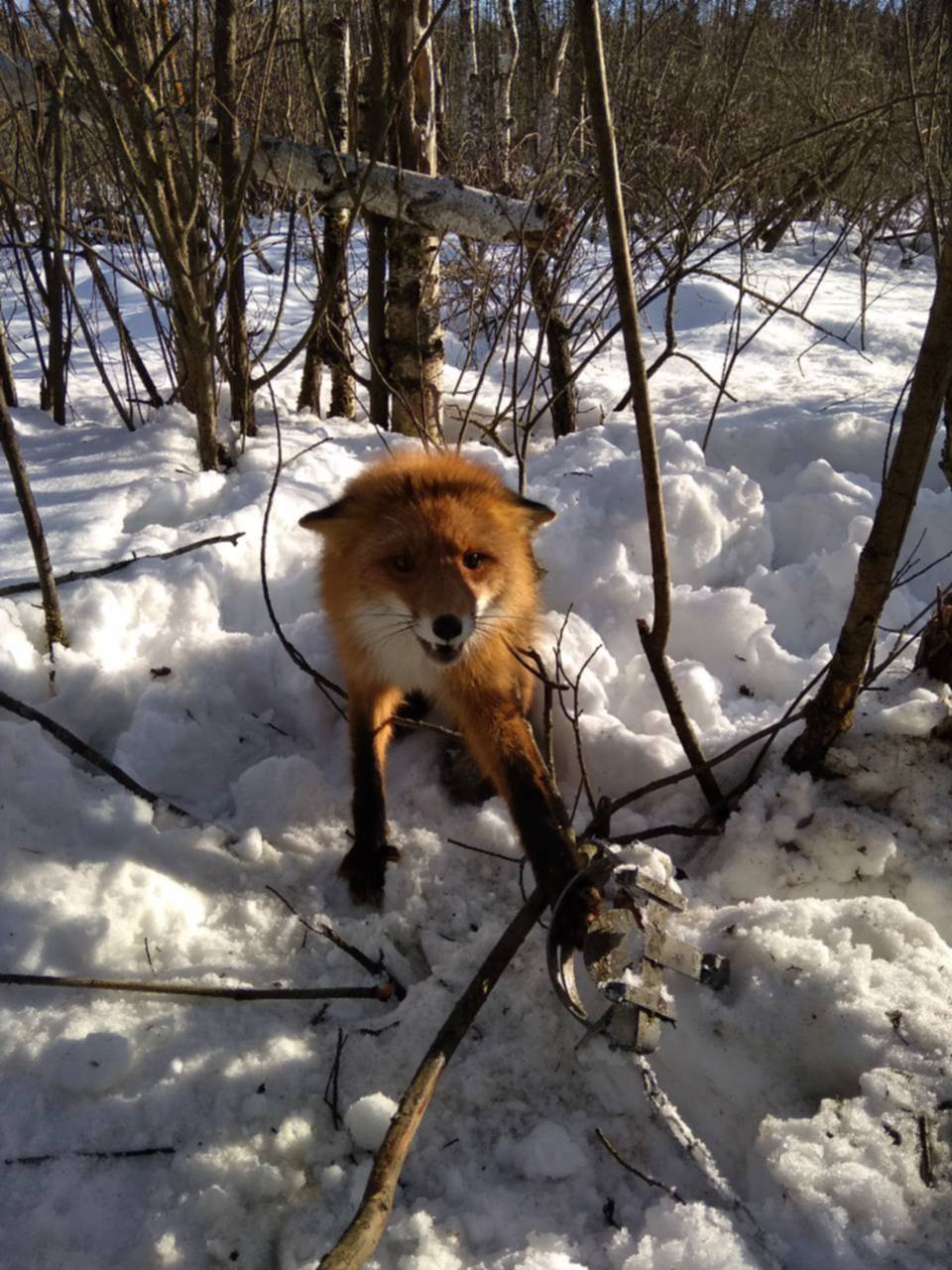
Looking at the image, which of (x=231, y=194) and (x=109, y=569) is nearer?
(x=109, y=569)

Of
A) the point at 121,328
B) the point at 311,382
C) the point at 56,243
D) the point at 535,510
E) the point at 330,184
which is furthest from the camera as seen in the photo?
the point at 311,382

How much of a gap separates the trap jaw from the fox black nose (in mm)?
753

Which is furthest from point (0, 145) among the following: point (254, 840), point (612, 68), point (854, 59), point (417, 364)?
point (854, 59)

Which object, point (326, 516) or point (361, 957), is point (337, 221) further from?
point (361, 957)

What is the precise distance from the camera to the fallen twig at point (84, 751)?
2.54 m

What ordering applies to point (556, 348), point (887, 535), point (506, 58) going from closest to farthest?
point (887, 535) → point (556, 348) → point (506, 58)

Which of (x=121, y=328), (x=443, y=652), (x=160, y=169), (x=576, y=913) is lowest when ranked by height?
(x=576, y=913)

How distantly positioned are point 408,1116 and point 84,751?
5.34ft

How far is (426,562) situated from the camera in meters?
2.58

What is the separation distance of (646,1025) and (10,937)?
1558 millimetres

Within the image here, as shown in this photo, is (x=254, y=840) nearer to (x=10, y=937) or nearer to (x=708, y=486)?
(x=10, y=937)

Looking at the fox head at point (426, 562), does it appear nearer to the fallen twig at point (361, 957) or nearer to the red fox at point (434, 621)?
the red fox at point (434, 621)

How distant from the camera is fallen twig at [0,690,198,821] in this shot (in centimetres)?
254

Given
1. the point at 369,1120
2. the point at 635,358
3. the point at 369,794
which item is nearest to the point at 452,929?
the point at 369,794
